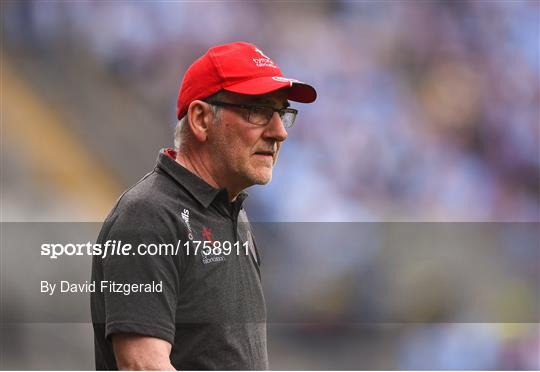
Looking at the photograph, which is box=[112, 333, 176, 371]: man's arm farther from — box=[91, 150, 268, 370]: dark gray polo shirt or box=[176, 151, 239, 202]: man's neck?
box=[176, 151, 239, 202]: man's neck

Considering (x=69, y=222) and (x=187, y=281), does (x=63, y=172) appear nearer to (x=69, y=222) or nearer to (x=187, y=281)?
(x=69, y=222)

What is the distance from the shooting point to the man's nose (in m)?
1.81

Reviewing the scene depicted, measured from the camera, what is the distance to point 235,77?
70.8 inches

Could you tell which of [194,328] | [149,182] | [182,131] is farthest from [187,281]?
[182,131]

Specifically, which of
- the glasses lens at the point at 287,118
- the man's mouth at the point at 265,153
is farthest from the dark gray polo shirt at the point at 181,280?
the glasses lens at the point at 287,118

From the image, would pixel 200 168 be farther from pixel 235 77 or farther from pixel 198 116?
pixel 235 77

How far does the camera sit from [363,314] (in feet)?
14.4

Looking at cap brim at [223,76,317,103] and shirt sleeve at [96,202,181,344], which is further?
cap brim at [223,76,317,103]

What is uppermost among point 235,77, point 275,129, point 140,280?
point 235,77

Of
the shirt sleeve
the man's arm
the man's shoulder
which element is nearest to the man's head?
the man's shoulder

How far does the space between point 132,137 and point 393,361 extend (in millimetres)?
1937

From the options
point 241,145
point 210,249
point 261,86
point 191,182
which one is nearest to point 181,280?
point 210,249

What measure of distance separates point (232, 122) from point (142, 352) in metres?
0.58

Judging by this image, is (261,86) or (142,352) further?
(261,86)
